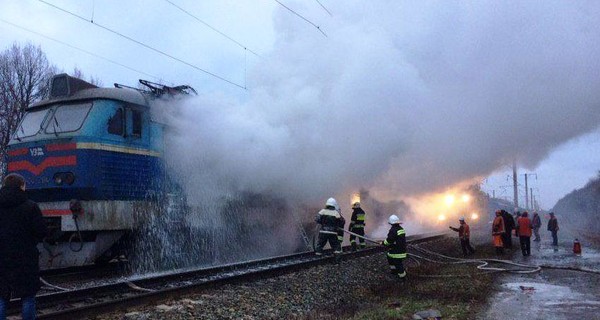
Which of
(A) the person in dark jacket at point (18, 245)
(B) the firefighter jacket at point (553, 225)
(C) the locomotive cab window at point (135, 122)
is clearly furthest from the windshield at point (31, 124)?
(B) the firefighter jacket at point (553, 225)

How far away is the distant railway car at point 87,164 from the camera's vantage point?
8.86 meters

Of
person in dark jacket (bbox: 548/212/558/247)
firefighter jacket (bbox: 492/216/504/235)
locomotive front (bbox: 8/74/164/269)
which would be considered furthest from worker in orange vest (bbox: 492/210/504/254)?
locomotive front (bbox: 8/74/164/269)

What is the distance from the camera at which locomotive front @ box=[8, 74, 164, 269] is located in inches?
349

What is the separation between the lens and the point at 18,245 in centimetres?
455

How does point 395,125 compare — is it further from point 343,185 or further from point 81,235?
point 81,235

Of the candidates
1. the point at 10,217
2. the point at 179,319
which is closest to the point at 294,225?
the point at 179,319

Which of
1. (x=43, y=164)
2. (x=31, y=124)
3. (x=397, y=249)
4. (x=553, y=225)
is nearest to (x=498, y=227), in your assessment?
(x=553, y=225)

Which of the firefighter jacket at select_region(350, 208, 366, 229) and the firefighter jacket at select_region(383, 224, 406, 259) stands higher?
the firefighter jacket at select_region(350, 208, 366, 229)

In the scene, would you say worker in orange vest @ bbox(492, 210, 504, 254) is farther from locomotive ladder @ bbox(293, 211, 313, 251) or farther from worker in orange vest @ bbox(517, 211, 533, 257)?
locomotive ladder @ bbox(293, 211, 313, 251)

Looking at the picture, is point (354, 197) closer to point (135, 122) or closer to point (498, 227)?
point (498, 227)

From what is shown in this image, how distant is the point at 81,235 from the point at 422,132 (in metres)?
9.03

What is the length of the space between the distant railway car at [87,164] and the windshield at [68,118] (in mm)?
19

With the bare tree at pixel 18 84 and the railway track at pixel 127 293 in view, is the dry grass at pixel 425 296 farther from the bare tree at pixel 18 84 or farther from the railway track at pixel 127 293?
the bare tree at pixel 18 84

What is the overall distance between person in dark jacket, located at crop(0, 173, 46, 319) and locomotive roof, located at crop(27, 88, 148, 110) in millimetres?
5206
